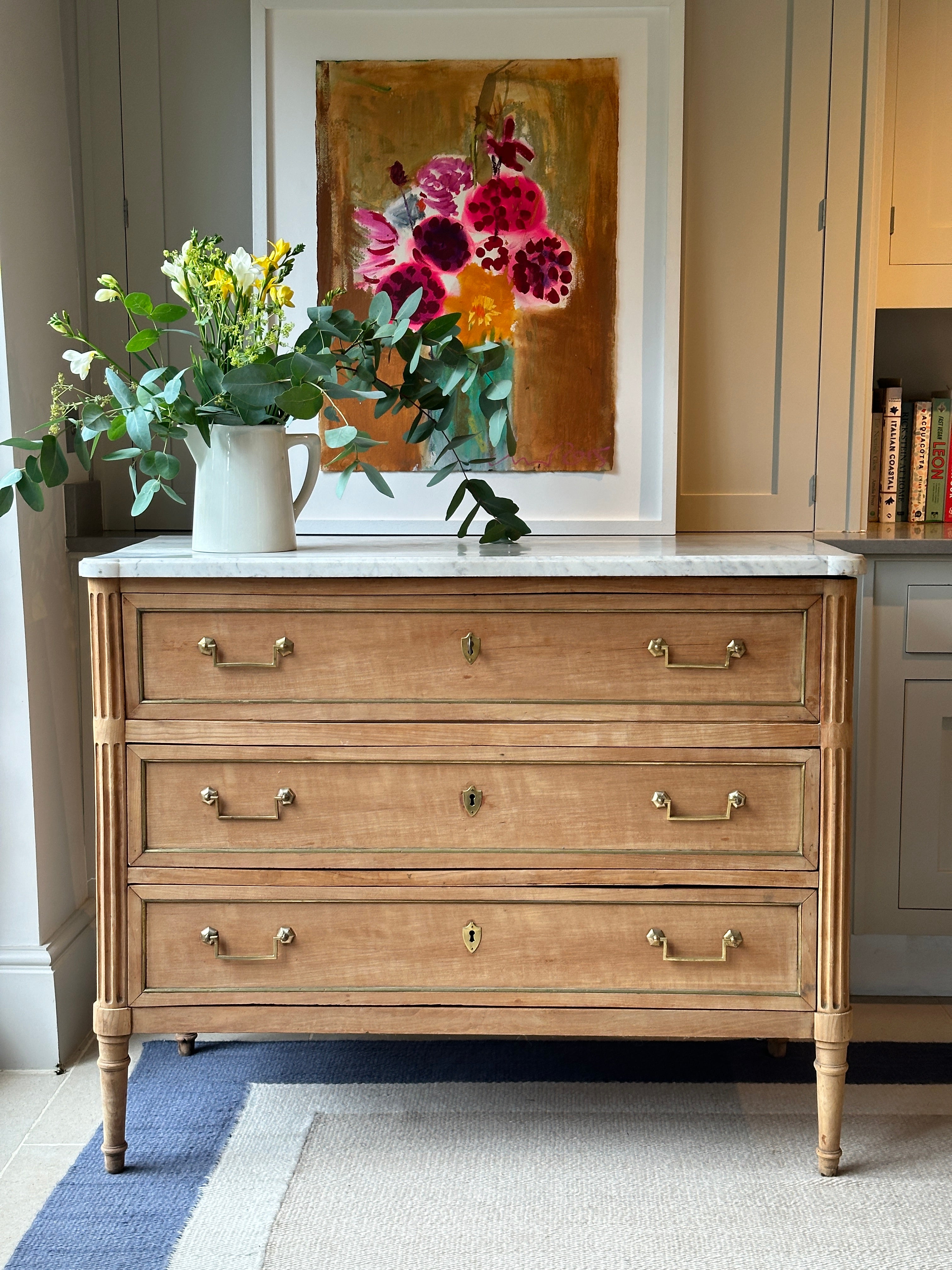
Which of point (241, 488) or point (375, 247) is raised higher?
point (375, 247)

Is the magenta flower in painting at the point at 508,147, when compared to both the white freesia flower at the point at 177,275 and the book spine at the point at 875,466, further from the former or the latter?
the book spine at the point at 875,466

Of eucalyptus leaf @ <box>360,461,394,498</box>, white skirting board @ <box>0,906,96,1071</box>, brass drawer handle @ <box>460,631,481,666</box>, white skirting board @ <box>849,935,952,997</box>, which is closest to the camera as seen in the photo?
brass drawer handle @ <box>460,631,481,666</box>

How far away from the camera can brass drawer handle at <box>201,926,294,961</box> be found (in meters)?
1.71

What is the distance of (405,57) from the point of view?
2104 millimetres

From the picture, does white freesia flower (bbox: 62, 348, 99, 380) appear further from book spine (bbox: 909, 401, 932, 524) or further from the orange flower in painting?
book spine (bbox: 909, 401, 932, 524)

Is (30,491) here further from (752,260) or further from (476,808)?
(752,260)

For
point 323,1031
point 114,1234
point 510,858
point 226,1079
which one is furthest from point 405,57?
point 114,1234

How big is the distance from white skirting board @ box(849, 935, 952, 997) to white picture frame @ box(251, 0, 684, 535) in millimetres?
992

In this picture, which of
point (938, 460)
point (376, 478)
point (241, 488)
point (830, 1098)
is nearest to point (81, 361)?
point (241, 488)

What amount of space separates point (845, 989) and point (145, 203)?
194 cm

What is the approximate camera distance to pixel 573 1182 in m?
1.72

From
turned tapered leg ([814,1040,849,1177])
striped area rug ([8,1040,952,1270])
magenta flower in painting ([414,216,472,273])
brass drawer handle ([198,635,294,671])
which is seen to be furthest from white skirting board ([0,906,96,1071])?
magenta flower in painting ([414,216,472,273])

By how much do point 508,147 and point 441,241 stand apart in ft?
0.72

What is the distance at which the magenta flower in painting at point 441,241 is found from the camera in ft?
7.04
